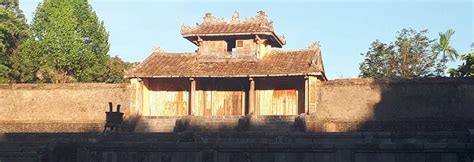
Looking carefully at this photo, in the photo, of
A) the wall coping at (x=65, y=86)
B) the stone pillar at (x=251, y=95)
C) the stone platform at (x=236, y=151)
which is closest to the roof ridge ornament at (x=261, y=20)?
the stone pillar at (x=251, y=95)

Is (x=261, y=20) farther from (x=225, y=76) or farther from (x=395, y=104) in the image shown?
(x=395, y=104)

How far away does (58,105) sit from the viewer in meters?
36.9

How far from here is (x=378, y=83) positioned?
3344 cm

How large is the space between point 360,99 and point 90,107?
1358 cm

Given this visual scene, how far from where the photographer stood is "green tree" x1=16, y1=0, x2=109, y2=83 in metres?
42.7

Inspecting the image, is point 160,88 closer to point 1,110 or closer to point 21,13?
point 1,110

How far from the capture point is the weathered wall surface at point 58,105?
120ft

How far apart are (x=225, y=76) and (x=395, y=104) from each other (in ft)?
26.9

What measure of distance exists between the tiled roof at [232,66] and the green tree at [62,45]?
24.1 ft

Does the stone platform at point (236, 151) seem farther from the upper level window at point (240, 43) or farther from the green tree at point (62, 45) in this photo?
the green tree at point (62, 45)

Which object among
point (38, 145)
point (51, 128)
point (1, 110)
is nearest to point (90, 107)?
point (51, 128)

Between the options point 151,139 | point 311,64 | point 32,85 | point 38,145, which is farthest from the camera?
point 32,85

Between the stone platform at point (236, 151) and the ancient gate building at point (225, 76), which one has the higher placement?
the ancient gate building at point (225, 76)

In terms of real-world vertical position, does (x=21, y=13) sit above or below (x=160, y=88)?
above
